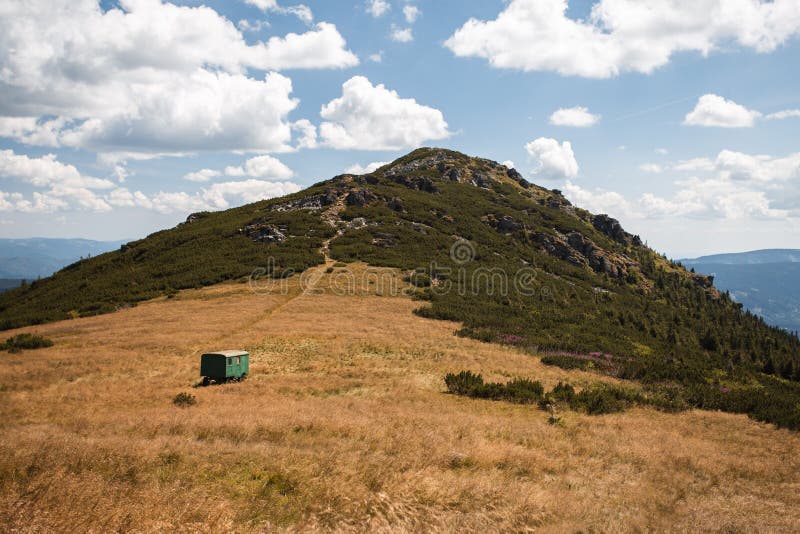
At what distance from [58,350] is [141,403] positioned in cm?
1405

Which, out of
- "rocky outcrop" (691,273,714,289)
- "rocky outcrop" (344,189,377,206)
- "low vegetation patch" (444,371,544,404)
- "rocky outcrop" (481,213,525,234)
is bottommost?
"low vegetation patch" (444,371,544,404)

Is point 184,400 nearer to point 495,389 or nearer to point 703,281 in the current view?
point 495,389

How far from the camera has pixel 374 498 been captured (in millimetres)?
8422

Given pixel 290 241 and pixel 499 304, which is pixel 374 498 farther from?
pixel 290 241

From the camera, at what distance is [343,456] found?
10523mm

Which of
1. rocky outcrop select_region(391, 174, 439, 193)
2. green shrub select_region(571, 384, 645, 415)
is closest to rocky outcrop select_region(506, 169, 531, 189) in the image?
rocky outcrop select_region(391, 174, 439, 193)

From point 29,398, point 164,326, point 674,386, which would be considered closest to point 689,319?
point 674,386

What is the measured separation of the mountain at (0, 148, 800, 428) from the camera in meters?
34.4

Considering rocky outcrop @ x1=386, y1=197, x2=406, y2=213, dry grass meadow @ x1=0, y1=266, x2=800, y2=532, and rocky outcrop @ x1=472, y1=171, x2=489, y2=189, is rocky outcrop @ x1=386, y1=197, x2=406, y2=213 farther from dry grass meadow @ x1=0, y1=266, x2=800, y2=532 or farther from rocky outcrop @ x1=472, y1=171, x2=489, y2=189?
dry grass meadow @ x1=0, y1=266, x2=800, y2=532

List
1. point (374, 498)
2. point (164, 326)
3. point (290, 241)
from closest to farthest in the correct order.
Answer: point (374, 498) < point (164, 326) < point (290, 241)

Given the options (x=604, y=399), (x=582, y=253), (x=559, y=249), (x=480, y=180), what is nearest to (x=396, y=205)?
(x=559, y=249)

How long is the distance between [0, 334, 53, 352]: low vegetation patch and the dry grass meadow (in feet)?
7.26

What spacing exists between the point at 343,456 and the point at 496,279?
51340 mm

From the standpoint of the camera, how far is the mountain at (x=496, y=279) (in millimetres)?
34438
